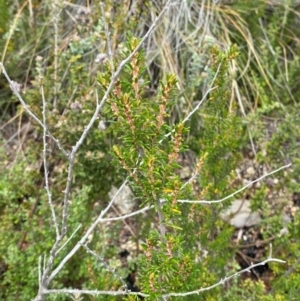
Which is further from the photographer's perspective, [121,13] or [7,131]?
[7,131]

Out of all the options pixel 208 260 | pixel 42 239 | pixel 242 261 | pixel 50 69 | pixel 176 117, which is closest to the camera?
pixel 208 260

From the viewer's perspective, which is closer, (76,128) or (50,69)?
(76,128)

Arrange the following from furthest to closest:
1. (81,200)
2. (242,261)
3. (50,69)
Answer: (242,261) < (50,69) < (81,200)

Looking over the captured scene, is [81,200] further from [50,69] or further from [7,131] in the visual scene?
[7,131]

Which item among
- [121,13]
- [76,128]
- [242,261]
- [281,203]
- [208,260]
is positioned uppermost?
[121,13]

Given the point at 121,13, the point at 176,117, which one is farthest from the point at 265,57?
the point at 121,13

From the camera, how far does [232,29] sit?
308cm

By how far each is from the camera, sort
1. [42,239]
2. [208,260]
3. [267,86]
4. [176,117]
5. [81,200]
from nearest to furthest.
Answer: [208,260]
[81,200]
[42,239]
[176,117]
[267,86]

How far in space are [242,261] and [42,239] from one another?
0.99m

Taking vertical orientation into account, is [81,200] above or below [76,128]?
below

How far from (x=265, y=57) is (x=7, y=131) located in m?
1.55

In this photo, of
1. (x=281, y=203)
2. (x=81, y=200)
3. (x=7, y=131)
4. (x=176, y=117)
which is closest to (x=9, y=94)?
(x=7, y=131)

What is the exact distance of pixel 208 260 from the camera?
1620 millimetres

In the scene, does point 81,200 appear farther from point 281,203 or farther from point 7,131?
point 7,131
